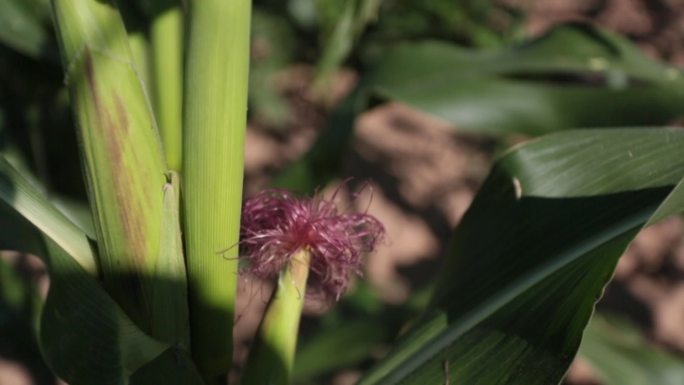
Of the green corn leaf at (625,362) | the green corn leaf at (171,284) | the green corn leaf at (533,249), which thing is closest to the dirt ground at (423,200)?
the green corn leaf at (625,362)

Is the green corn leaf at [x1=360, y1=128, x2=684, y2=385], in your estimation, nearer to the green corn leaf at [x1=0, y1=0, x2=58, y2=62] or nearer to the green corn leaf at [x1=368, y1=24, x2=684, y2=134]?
the green corn leaf at [x1=368, y1=24, x2=684, y2=134]

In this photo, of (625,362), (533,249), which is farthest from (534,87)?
(533,249)

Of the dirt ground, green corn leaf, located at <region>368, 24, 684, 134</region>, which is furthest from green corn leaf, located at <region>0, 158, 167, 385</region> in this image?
the dirt ground

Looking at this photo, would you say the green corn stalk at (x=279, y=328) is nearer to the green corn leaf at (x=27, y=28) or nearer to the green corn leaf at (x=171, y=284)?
the green corn leaf at (x=171, y=284)

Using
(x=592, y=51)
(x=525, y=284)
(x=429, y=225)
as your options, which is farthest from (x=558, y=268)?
(x=429, y=225)

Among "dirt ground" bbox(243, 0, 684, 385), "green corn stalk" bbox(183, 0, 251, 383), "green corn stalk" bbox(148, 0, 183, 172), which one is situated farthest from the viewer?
"dirt ground" bbox(243, 0, 684, 385)

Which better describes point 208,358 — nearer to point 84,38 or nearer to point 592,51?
point 84,38
